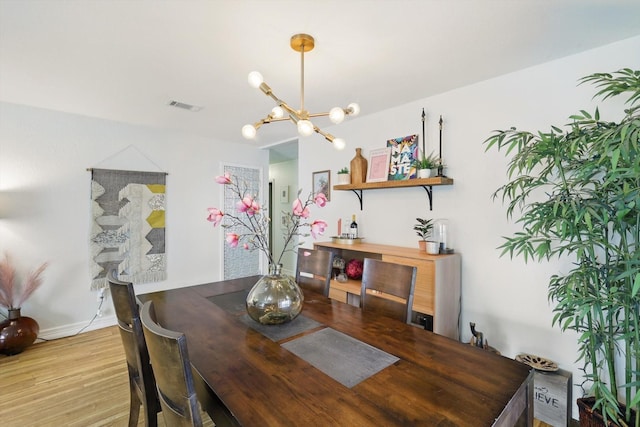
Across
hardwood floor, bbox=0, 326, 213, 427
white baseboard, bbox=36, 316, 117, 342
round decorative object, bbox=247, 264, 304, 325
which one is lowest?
hardwood floor, bbox=0, 326, 213, 427

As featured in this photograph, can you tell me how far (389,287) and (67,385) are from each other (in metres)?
2.70

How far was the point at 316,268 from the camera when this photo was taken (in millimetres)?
2316

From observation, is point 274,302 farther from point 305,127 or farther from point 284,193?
point 284,193

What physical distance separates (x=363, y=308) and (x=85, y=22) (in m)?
2.39

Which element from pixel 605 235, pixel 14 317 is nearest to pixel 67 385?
pixel 14 317

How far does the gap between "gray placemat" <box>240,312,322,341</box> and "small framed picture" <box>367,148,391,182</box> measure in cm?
182

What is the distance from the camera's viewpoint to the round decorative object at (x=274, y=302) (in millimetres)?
1537

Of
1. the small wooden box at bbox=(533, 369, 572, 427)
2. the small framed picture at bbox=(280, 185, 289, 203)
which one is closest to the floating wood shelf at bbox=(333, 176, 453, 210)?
the small wooden box at bbox=(533, 369, 572, 427)

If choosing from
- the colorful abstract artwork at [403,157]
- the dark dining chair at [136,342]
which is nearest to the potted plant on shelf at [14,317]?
the dark dining chair at [136,342]

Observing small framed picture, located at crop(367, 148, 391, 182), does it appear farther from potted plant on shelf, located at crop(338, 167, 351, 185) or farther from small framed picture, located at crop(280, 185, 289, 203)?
small framed picture, located at crop(280, 185, 289, 203)

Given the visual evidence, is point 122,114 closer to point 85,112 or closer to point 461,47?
point 85,112

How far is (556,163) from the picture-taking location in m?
1.60

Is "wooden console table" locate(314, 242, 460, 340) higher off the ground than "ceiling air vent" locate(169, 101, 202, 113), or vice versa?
"ceiling air vent" locate(169, 101, 202, 113)

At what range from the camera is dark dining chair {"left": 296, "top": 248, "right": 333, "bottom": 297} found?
2227 mm
